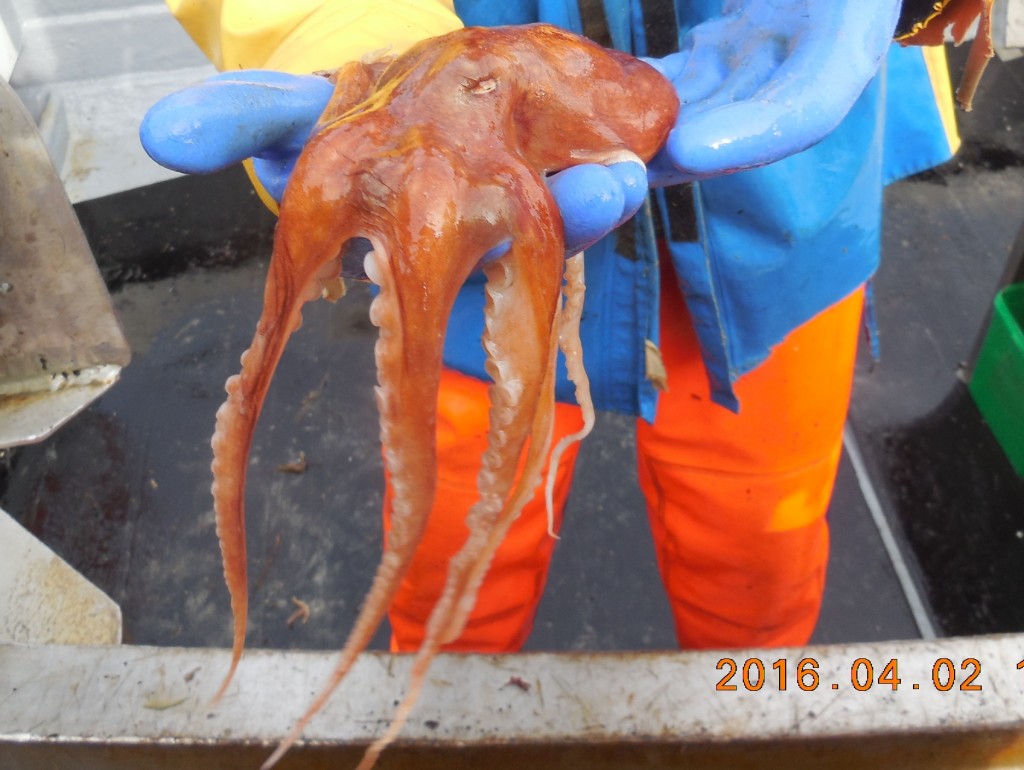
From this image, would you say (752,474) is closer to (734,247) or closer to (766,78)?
(734,247)

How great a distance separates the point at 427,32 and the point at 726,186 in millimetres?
462

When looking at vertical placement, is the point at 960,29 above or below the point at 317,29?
below

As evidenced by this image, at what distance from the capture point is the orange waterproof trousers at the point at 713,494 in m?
1.40

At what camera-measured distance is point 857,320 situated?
4.68 ft

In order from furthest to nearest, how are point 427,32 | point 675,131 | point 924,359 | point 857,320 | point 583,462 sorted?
point 924,359
point 583,462
point 857,320
point 427,32
point 675,131

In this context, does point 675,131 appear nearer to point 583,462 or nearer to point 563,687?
point 563,687

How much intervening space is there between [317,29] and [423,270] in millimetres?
619

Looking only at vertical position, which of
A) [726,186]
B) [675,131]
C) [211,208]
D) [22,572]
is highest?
[675,131]

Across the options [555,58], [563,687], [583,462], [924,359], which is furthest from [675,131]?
[924,359]

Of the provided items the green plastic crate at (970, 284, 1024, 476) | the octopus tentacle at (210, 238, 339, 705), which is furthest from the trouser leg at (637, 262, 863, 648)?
the green plastic crate at (970, 284, 1024, 476)

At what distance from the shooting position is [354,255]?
84 centimetres

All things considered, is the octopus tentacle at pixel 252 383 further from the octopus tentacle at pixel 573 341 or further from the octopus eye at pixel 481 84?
the octopus tentacle at pixel 573 341
